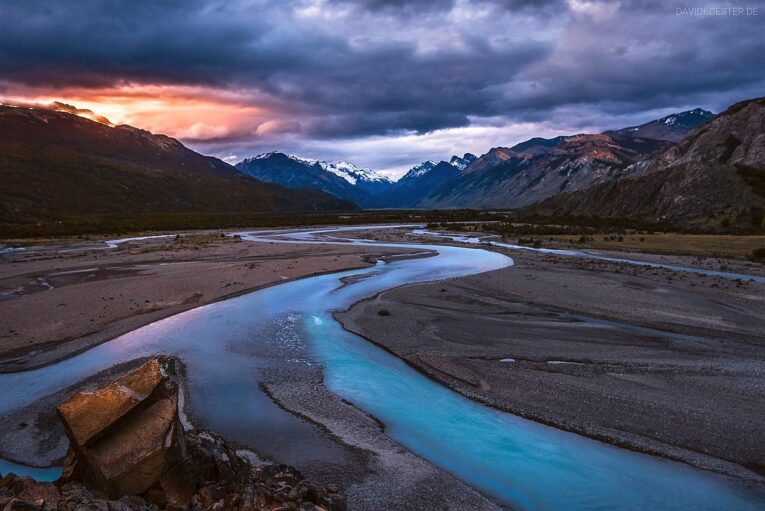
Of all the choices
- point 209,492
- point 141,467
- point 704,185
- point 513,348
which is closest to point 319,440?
point 209,492

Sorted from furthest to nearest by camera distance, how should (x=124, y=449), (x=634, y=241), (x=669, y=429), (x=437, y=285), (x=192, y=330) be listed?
(x=634, y=241) < (x=437, y=285) < (x=192, y=330) < (x=669, y=429) < (x=124, y=449)

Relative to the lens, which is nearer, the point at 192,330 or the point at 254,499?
the point at 254,499

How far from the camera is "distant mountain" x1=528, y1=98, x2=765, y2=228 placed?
75625 mm

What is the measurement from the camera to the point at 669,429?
12180 mm

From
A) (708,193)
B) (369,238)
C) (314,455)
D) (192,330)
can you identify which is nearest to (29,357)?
(192,330)

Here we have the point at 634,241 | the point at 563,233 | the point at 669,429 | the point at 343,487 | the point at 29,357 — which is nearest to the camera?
the point at 343,487

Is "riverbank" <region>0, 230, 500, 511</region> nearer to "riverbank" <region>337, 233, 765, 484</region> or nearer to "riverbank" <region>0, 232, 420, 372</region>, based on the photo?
"riverbank" <region>0, 232, 420, 372</region>

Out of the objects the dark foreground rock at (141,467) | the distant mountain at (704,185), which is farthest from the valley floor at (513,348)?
the distant mountain at (704,185)

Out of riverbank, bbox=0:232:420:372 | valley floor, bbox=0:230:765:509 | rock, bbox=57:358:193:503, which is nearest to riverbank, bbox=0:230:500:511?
valley floor, bbox=0:230:765:509

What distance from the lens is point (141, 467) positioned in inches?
305

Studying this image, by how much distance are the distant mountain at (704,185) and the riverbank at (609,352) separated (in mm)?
49876

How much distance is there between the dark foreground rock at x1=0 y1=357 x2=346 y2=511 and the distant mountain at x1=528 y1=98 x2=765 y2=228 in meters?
73.5

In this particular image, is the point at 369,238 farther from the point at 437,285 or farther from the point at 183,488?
the point at 183,488

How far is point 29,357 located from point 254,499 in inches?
578
